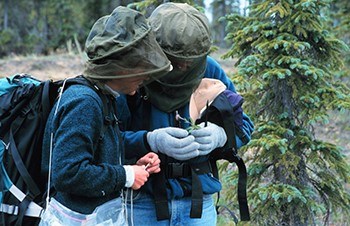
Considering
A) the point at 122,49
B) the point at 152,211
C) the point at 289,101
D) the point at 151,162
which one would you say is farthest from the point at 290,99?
the point at 122,49

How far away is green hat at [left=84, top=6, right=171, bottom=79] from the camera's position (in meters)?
2.24

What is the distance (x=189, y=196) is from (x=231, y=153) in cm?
39

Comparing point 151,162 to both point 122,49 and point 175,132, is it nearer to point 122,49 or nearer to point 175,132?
point 175,132

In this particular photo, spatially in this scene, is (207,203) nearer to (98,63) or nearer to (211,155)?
(211,155)

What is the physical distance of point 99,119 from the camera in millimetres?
2225

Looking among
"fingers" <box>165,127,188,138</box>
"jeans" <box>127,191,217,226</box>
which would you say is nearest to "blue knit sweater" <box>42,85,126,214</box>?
"fingers" <box>165,127,188,138</box>

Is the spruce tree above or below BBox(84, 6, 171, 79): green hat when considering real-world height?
below

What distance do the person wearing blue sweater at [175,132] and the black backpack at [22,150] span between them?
1.53 feet

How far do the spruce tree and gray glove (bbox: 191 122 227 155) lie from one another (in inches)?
71.5

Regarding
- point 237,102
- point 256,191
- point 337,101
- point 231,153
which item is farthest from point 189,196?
point 337,101

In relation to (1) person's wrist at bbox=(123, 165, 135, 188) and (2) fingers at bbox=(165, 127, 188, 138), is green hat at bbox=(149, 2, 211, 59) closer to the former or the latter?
(2) fingers at bbox=(165, 127, 188, 138)

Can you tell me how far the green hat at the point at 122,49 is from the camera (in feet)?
7.36

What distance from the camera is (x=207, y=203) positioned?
292cm

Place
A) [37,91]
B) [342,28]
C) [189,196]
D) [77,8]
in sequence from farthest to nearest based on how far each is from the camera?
1. [77,8]
2. [342,28]
3. [189,196]
4. [37,91]
